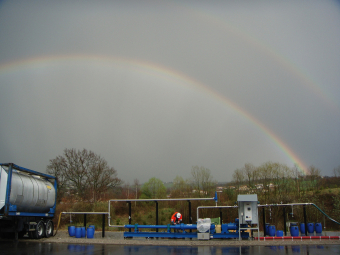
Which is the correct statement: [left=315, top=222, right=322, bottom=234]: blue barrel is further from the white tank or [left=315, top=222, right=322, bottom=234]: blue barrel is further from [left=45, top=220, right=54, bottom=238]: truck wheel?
the white tank

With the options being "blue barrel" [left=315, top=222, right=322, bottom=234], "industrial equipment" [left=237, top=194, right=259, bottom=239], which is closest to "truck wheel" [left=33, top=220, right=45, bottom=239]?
"industrial equipment" [left=237, top=194, right=259, bottom=239]

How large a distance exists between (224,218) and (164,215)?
260 inches

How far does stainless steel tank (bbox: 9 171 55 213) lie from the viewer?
1709 centimetres

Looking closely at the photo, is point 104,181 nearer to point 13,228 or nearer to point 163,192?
point 163,192

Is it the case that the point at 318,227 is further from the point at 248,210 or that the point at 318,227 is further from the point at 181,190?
the point at 181,190

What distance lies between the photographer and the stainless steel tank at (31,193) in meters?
17.1

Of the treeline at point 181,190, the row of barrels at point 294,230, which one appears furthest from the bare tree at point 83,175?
the row of barrels at point 294,230

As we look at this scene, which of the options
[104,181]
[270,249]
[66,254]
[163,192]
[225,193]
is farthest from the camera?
[104,181]

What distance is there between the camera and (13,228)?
17.4 meters

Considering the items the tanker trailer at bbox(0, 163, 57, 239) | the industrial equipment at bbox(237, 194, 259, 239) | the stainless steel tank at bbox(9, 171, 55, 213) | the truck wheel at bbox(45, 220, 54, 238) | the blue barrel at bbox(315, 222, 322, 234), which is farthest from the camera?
the truck wheel at bbox(45, 220, 54, 238)

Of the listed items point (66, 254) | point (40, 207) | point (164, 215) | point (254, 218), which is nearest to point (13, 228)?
point (40, 207)

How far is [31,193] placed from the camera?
18609 millimetres

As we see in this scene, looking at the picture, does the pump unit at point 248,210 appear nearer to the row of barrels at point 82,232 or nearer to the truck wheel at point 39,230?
the row of barrels at point 82,232

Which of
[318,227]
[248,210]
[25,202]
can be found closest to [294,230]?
[318,227]
